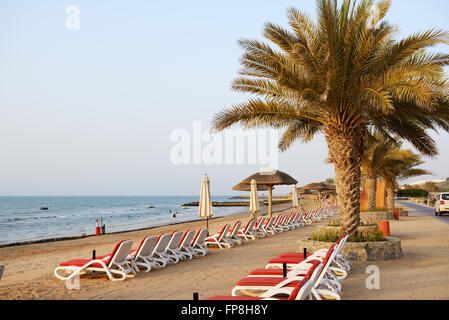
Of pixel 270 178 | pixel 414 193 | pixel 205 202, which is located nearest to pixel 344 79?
pixel 205 202

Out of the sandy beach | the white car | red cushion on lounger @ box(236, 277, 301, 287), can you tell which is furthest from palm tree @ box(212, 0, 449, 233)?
the white car

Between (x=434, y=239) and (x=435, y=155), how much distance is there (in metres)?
3.04

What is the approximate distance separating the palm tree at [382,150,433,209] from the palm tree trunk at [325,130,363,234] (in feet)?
51.9

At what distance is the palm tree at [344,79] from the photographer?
8.28 meters

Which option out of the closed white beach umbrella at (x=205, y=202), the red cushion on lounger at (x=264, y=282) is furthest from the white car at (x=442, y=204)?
the red cushion on lounger at (x=264, y=282)

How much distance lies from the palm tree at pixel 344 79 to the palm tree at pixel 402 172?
1514 centimetres

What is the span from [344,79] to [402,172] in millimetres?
21006

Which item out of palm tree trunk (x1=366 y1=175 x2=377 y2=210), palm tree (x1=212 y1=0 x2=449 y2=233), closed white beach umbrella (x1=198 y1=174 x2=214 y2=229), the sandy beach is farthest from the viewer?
palm tree trunk (x1=366 y1=175 x2=377 y2=210)

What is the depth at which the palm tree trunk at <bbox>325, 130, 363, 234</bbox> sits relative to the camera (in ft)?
31.4

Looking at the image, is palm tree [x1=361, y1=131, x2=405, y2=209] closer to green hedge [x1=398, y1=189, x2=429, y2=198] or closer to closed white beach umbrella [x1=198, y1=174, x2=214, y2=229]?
closed white beach umbrella [x1=198, y1=174, x2=214, y2=229]

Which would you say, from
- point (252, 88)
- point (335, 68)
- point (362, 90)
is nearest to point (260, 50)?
point (252, 88)

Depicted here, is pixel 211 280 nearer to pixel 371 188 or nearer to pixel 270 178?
pixel 270 178

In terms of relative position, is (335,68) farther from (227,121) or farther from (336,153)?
(227,121)

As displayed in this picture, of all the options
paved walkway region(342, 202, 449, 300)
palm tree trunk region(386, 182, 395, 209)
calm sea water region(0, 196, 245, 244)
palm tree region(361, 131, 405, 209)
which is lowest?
calm sea water region(0, 196, 245, 244)
